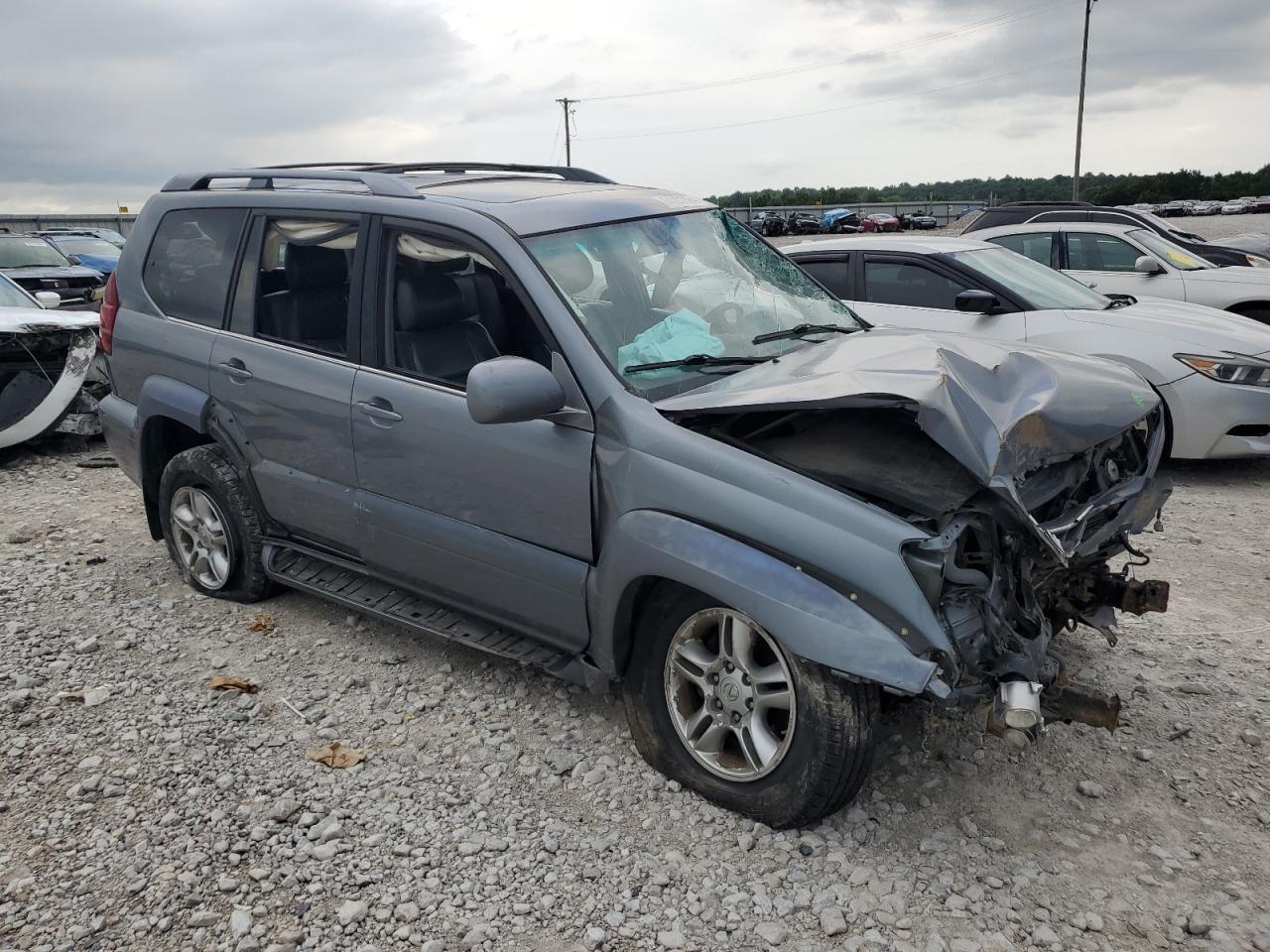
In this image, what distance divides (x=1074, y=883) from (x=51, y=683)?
3.95 m

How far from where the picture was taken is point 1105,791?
3.43 metres

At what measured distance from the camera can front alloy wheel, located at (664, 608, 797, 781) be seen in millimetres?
3139

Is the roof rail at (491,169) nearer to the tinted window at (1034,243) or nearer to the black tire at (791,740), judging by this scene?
the black tire at (791,740)

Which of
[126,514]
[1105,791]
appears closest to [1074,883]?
[1105,791]

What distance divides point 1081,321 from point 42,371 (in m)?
7.67

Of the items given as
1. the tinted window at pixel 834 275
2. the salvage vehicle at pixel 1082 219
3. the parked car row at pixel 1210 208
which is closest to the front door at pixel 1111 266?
the salvage vehicle at pixel 1082 219

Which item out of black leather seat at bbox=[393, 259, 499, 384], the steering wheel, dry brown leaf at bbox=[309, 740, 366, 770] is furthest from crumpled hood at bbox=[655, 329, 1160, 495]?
dry brown leaf at bbox=[309, 740, 366, 770]

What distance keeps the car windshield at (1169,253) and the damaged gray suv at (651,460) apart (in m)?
6.75

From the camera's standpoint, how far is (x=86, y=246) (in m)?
20.5

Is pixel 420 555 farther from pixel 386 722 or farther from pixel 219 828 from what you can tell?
pixel 219 828

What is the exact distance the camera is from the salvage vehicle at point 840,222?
45.9 m

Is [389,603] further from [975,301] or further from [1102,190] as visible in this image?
[1102,190]

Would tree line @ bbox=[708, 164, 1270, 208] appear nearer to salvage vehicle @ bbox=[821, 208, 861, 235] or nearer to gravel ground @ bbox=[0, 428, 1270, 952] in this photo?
salvage vehicle @ bbox=[821, 208, 861, 235]

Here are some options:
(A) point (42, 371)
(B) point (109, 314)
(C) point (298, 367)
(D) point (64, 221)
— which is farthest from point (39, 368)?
(D) point (64, 221)
